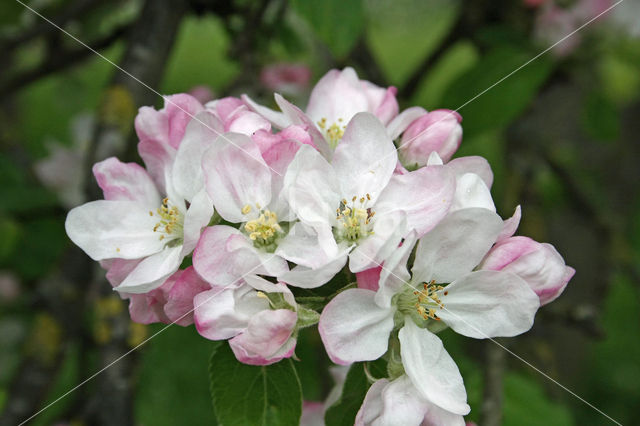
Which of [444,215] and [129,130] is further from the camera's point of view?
[129,130]

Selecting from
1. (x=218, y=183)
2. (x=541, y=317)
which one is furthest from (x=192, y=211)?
(x=541, y=317)

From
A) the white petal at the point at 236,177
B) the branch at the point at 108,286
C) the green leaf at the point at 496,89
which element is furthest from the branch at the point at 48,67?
the white petal at the point at 236,177

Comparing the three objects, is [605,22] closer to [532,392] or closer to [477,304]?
[532,392]

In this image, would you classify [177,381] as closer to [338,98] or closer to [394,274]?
[338,98]

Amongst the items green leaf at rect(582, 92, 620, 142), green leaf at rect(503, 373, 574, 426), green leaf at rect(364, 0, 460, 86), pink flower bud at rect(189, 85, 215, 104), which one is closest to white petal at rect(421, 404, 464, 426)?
green leaf at rect(503, 373, 574, 426)

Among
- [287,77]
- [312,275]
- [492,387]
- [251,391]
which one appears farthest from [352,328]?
[287,77]

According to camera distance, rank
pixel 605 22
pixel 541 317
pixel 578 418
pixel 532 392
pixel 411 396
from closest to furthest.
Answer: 1. pixel 411 396
2. pixel 532 392
3. pixel 541 317
4. pixel 605 22
5. pixel 578 418

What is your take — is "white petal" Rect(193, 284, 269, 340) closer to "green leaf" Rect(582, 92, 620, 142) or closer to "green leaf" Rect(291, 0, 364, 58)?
"green leaf" Rect(291, 0, 364, 58)

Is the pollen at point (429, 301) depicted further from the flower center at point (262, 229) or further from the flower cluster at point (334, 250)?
the flower center at point (262, 229)
